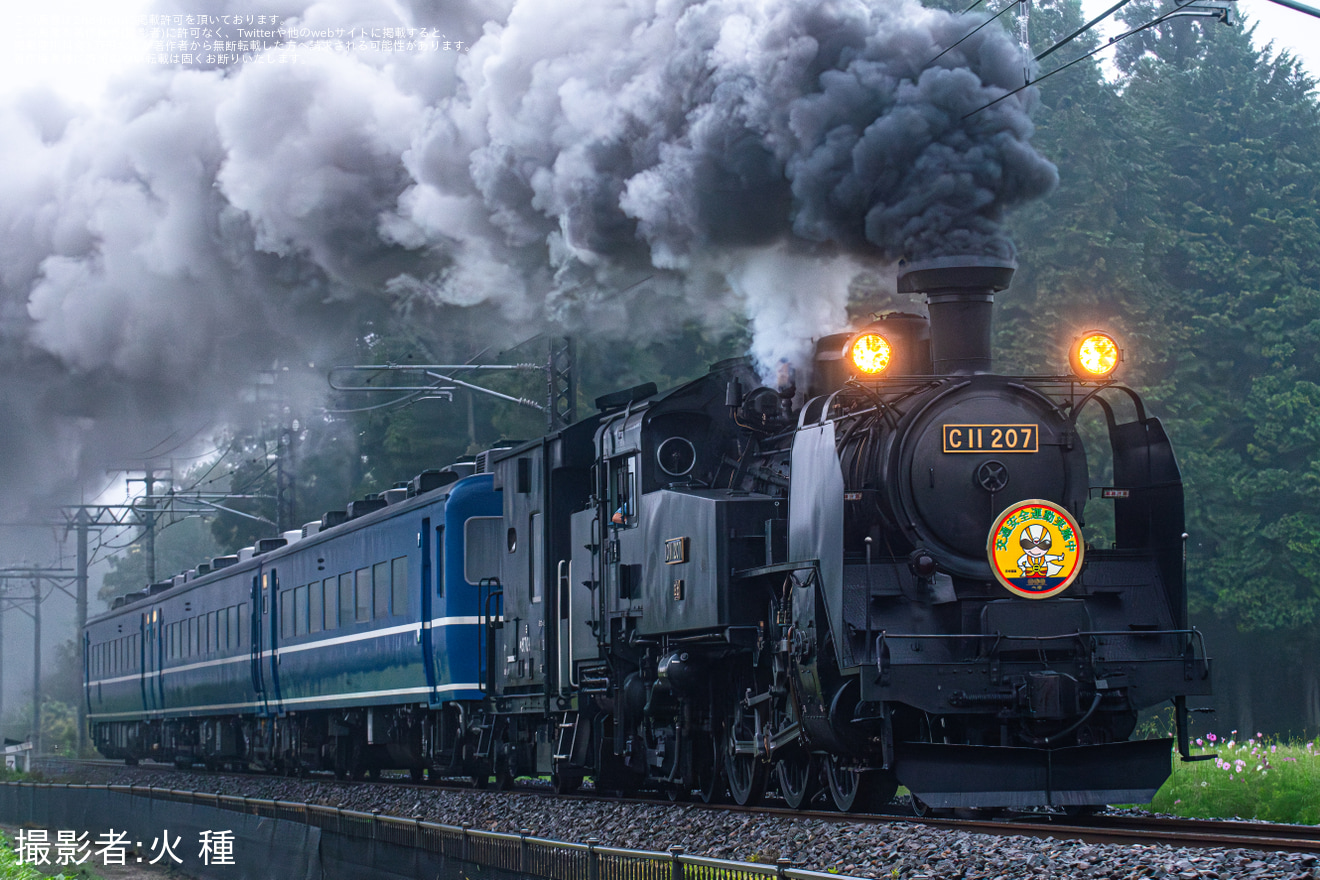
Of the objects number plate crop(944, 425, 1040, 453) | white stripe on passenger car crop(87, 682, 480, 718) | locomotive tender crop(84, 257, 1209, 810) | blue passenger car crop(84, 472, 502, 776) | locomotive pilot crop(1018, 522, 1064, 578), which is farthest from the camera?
blue passenger car crop(84, 472, 502, 776)

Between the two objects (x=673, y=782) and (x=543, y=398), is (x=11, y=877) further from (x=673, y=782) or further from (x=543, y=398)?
(x=543, y=398)

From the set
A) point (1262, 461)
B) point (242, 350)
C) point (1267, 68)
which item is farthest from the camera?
point (1267, 68)

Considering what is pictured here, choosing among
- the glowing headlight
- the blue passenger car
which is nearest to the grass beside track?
the glowing headlight

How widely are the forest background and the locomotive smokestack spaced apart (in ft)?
59.7

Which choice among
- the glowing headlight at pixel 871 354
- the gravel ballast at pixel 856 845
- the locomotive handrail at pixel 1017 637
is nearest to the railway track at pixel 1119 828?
the gravel ballast at pixel 856 845

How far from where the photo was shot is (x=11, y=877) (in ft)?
40.9

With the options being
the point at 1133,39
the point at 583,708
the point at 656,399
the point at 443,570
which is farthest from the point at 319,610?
the point at 1133,39

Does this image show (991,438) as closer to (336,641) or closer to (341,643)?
(341,643)

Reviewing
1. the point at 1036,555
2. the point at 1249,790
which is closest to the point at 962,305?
the point at 1036,555

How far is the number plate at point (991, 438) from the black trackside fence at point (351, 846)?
3189mm

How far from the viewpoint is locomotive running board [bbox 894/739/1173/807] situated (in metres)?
10.1

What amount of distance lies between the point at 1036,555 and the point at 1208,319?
2972cm

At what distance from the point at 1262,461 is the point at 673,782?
26.3 meters

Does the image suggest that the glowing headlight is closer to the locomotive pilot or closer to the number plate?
the number plate
